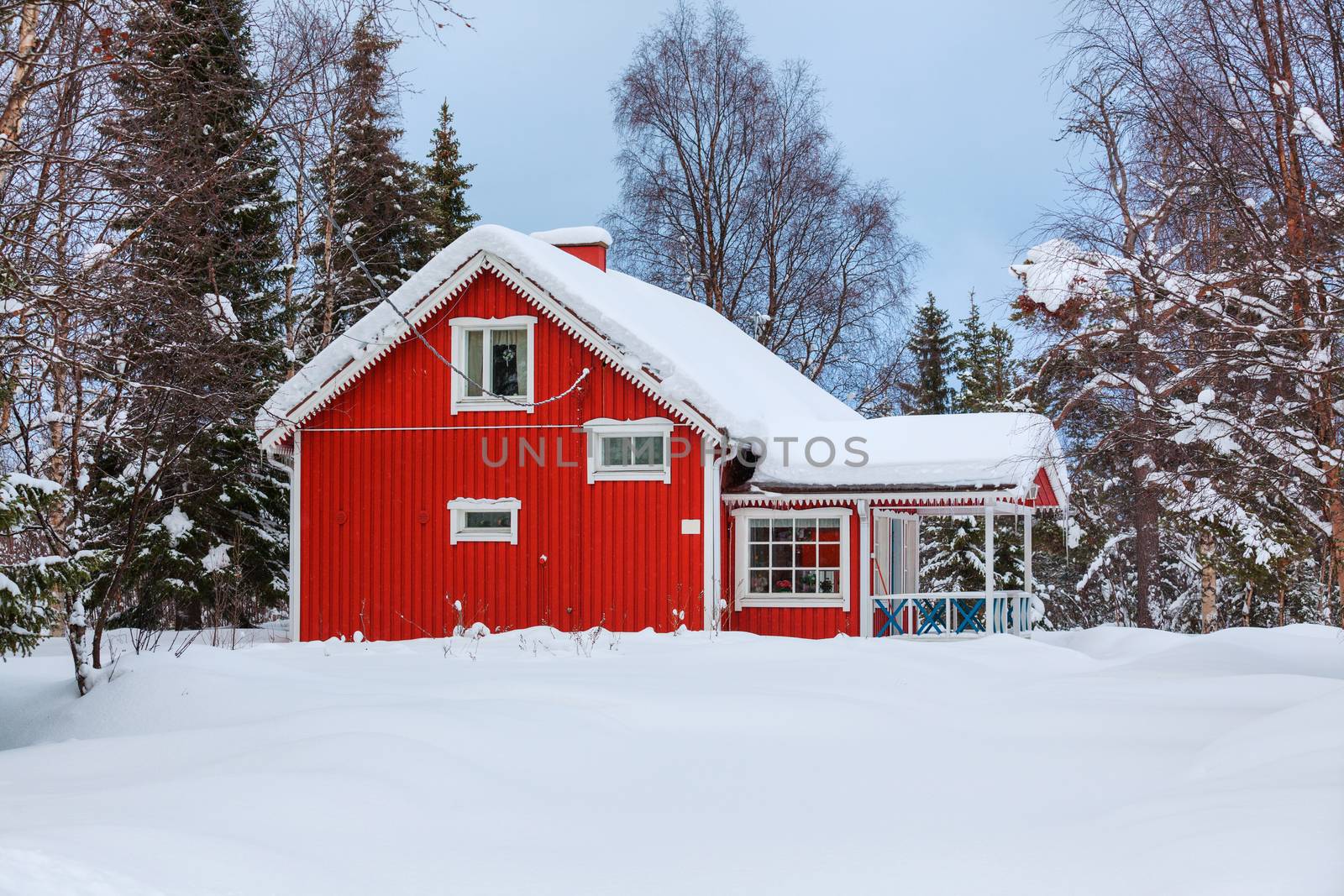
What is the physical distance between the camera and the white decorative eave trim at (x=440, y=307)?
16844 mm

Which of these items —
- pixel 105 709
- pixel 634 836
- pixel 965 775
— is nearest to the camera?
pixel 634 836

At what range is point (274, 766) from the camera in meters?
5.88

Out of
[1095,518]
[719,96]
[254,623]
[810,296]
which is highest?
[719,96]

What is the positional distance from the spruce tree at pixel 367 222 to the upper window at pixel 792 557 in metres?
6.78

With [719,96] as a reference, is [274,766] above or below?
below

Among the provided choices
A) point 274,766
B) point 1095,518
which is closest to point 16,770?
point 274,766

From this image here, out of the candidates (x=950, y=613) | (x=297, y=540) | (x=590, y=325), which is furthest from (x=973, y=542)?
(x=297, y=540)

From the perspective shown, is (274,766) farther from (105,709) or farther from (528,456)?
(528,456)

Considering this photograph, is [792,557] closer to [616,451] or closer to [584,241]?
[616,451]

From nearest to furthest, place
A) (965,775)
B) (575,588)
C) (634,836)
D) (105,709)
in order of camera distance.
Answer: (634,836) → (965,775) → (105,709) → (575,588)

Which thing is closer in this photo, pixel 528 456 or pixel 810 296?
pixel 528 456

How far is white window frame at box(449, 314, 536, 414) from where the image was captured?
17406 millimetres

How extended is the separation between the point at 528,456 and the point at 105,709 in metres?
9.44

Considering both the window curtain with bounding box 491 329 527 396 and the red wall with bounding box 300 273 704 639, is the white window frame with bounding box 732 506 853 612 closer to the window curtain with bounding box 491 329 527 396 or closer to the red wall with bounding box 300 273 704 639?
the red wall with bounding box 300 273 704 639
